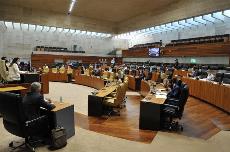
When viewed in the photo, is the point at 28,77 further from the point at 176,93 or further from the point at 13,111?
the point at 176,93

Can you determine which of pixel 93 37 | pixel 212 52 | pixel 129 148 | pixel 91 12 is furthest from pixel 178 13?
pixel 129 148

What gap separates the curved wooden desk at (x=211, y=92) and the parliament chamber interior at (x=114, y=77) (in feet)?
0.13

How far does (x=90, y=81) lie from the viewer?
→ 50.1 ft

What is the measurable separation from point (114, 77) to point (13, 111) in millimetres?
8436

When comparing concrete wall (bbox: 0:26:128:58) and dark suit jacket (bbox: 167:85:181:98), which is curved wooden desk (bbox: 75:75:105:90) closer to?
dark suit jacket (bbox: 167:85:181:98)

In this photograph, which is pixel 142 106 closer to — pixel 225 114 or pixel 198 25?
pixel 225 114

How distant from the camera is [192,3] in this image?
56.2ft

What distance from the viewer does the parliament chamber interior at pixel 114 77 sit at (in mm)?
4875

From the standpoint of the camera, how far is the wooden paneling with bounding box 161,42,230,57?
48.1 feet

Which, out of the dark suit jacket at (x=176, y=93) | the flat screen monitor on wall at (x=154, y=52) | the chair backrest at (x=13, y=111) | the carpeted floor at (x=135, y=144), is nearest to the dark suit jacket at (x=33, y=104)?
the chair backrest at (x=13, y=111)

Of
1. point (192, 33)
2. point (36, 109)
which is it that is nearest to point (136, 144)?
point (36, 109)

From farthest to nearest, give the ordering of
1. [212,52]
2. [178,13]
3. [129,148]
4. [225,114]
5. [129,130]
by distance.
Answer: [178,13] < [212,52] < [225,114] < [129,130] < [129,148]

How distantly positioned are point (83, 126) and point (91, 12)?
59.2ft

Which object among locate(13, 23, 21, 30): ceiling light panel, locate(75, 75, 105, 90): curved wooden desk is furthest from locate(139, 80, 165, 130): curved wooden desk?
locate(13, 23, 21, 30): ceiling light panel
